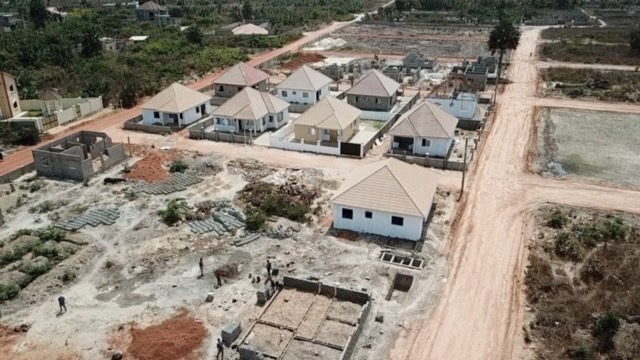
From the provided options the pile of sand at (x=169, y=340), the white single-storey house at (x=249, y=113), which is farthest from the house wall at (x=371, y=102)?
the pile of sand at (x=169, y=340)

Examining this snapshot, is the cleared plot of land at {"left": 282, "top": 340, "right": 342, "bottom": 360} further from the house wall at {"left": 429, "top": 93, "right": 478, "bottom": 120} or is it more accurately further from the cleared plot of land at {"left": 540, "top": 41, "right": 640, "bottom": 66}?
the cleared plot of land at {"left": 540, "top": 41, "right": 640, "bottom": 66}

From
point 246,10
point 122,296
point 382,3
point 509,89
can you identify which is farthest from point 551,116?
point 382,3

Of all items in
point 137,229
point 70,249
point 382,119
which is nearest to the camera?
point 70,249

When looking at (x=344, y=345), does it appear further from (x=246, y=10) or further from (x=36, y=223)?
(x=246, y=10)

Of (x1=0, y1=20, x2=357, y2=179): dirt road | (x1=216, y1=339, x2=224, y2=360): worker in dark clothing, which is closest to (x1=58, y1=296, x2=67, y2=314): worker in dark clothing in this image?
(x1=216, y1=339, x2=224, y2=360): worker in dark clothing

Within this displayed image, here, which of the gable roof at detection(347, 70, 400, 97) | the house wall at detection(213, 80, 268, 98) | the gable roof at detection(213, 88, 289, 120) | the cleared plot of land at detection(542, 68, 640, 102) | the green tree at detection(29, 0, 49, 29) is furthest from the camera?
the green tree at detection(29, 0, 49, 29)

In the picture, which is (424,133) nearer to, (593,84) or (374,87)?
(374,87)

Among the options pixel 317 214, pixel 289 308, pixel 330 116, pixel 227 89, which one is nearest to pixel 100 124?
pixel 227 89
